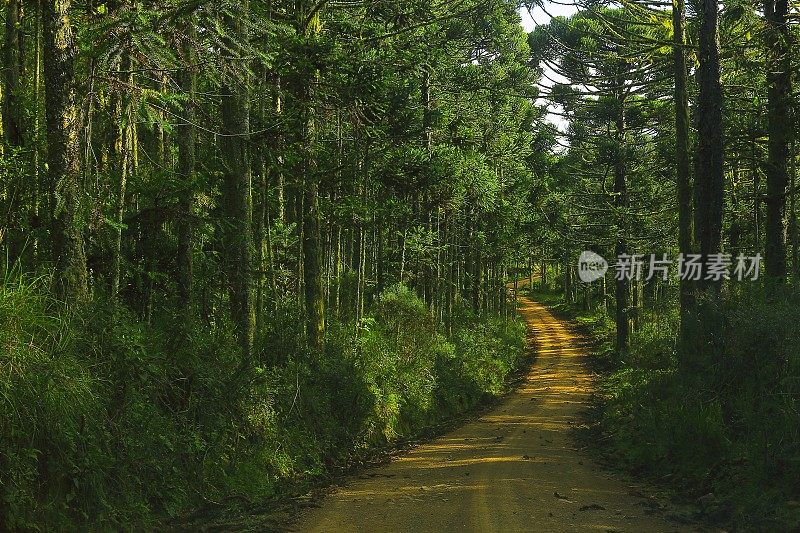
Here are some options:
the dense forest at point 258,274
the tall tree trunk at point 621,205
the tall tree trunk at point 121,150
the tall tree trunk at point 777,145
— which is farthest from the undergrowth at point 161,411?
the tall tree trunk at point 621,205

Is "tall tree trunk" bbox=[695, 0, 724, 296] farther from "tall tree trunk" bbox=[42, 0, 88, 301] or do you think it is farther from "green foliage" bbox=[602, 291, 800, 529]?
"tall tree trunk" bbox=[42, 0, 88, 301]

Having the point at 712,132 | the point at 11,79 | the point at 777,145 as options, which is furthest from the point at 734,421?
the point at 11,79

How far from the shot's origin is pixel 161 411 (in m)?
7.91

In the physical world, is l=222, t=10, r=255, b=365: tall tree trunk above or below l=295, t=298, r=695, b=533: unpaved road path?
above

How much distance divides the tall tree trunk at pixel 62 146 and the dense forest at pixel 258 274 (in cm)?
2

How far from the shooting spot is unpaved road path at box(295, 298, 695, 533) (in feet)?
24.5

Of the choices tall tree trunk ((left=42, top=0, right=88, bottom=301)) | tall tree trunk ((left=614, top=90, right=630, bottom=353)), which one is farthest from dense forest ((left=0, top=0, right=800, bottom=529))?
tall tree trunk ((left=614, top=90, right=630, bottom=353))

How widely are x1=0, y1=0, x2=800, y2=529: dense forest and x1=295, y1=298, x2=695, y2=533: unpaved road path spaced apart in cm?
89

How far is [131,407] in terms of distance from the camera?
274 inches

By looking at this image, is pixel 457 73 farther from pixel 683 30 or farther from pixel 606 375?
pixel 606 375

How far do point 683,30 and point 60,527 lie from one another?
1636cm

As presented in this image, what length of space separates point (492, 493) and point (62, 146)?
265 inches

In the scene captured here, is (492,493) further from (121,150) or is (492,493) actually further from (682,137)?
(682,137)

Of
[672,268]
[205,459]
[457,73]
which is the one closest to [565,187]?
[672,268]
